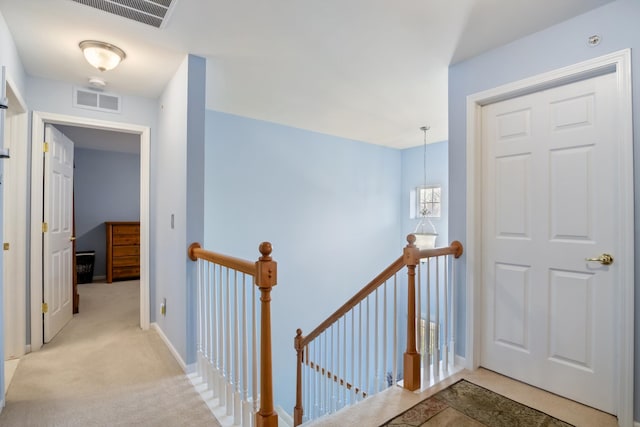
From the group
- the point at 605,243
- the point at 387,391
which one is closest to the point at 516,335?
the point at 605,243

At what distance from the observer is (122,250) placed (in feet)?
19.0

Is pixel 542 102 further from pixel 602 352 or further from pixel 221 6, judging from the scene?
pixel 221 6

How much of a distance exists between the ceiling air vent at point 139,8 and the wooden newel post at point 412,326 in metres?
2.03

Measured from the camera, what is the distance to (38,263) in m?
2.75

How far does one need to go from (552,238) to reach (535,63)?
3.75ft

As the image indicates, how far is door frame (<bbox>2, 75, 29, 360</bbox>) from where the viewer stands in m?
2.57

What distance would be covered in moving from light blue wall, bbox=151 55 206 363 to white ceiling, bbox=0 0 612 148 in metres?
0.23

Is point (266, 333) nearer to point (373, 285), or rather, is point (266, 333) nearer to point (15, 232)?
point (373, 285)

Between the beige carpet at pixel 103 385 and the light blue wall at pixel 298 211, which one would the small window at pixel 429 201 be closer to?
the light blue wall at pixel 298 211

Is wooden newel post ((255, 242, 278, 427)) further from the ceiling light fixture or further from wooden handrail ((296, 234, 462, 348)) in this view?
the ceiling light fixture

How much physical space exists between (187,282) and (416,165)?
13.6 feet

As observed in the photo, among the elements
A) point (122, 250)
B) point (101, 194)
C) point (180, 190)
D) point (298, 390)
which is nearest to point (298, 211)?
point (180, 190)

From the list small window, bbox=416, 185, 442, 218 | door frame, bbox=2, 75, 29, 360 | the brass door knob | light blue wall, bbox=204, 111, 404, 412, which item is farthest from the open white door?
small window, bbox=416, 185, 442, 218

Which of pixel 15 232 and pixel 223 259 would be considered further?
pixel 15 232
